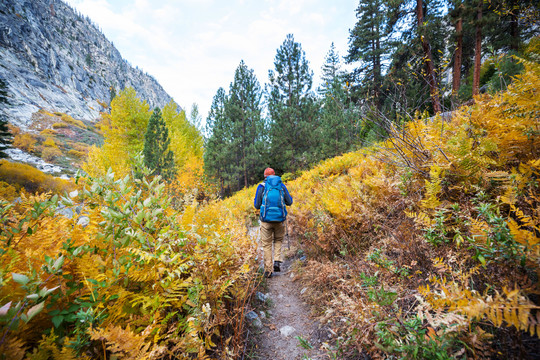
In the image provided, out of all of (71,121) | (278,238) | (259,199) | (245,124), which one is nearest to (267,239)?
(278,238)

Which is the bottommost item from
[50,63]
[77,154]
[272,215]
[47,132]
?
[272,215]

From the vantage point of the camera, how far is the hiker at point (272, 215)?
14.3 ft

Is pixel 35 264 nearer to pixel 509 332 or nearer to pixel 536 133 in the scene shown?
pixel 509 332

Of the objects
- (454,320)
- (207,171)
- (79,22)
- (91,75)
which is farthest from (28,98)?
(79,22)

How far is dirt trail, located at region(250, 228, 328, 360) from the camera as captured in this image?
2.19 m

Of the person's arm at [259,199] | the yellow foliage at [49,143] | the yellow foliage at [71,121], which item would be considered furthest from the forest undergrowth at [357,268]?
the yellow foliage at [71,121]

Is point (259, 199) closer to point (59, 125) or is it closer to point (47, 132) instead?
point (47, 132)

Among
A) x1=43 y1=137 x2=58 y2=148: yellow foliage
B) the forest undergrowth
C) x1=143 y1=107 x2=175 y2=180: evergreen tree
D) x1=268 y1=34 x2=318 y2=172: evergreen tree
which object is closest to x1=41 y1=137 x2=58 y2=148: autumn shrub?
x1=43 y1=137 x2=58 y2=148: yellow foliage

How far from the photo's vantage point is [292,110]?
13.2m

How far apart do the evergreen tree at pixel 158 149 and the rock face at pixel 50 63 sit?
50.0m

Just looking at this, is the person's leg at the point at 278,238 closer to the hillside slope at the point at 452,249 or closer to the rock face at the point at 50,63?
the hillside slope at the point at 452,249

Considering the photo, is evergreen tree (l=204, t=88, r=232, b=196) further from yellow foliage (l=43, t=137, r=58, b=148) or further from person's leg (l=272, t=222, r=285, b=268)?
yellow foliage (l=43, t=137, r=58, b=148)

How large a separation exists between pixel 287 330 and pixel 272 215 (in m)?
2.15

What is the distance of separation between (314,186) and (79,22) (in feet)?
547
